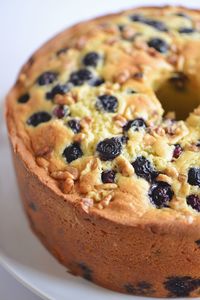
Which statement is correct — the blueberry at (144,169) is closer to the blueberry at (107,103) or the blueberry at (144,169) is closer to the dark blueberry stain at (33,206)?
the blueberry at (107,103)

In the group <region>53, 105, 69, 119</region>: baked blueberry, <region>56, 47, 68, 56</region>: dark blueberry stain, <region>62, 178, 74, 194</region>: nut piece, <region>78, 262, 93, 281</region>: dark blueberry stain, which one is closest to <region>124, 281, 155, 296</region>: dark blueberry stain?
<region>78, 262, 93, 281</region>: dark blueberry stain

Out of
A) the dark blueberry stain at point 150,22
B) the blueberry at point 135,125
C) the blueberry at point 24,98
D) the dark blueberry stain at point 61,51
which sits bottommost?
the blueberry at point 135,125

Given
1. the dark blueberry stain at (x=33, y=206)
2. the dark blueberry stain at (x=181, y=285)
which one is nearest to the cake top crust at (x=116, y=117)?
the dark blueberry stain at (x=33, y=206)

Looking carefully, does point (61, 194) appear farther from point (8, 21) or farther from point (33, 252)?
point (8, 21)

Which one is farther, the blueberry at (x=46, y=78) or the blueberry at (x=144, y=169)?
the blueberry at (x=46, y=78)

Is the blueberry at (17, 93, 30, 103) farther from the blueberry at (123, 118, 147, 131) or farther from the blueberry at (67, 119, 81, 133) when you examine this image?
the blueberry at (123, 118, 147, 131)

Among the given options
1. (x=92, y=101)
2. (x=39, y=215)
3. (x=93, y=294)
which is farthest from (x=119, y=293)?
(x=92, y=101)

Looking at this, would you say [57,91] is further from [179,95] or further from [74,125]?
[179,95]
